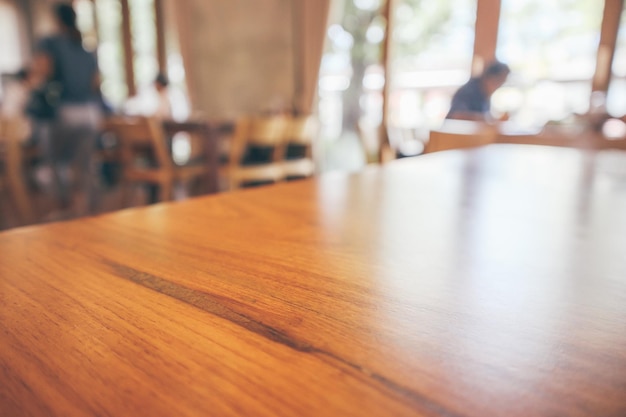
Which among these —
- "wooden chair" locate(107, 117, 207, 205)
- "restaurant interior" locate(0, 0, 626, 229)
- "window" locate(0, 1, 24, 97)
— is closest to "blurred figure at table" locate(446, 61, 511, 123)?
"restaurant interior" locate(0, 0, 626, 229)

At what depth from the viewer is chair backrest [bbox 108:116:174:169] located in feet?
9.92

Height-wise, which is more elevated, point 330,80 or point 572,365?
point 330,80

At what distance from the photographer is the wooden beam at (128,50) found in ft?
21.3

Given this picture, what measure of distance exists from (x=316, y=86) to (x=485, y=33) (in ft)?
5.99

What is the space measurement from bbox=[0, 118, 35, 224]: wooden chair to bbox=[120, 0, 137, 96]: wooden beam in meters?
3.80

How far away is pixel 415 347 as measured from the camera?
24 cm

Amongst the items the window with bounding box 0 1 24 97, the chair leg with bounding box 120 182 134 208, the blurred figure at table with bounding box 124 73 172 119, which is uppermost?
the window with bounding box 0 1 24 97

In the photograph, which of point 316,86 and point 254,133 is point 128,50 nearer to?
point 316,86

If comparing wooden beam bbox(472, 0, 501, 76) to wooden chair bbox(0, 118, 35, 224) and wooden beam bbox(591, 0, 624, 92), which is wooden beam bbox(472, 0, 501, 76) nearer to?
wooden beam bbox(591, 0, 624, 92)

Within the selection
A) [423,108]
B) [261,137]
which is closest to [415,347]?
[261,137]

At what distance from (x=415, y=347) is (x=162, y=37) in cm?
698

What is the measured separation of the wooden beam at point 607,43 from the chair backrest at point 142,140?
373 centimetres

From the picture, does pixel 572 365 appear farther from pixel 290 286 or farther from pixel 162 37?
pixel 162 37

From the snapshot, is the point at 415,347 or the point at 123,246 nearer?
the point at 415,347
